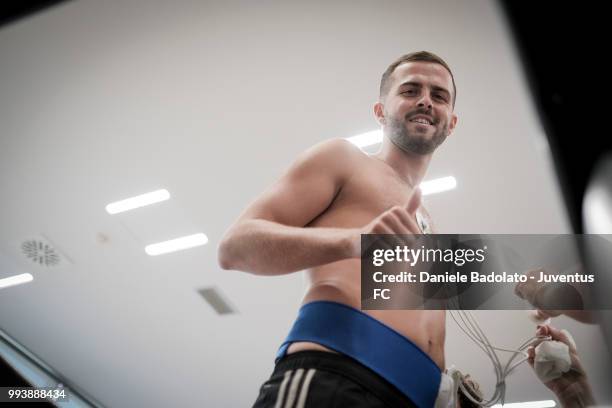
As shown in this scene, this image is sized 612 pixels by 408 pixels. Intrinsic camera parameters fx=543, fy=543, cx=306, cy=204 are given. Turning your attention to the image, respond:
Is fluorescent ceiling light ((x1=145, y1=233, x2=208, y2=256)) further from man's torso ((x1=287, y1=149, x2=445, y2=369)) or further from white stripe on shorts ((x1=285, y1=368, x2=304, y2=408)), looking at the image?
white stripe on shorts ((x1=285, y1=368, x2=304, y2=408))

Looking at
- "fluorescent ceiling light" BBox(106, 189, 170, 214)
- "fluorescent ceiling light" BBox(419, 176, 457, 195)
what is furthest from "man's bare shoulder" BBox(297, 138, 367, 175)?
"fluorescent ceiling light" BBox(106, 189, 170, 214)

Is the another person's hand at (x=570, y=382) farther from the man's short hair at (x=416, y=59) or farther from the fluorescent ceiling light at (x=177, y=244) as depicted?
the fluorescent ceiling light at (x=177, y=244)

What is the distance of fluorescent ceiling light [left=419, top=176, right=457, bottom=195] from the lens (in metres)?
3.15

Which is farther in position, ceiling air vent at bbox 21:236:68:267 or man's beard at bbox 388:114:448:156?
ceiling air vent at bbox 21:236:68:267

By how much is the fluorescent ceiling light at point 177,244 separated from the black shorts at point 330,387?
9.79 feet

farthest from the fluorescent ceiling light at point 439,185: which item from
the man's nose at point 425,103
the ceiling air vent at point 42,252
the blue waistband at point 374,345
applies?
the ceiling air vent at point 42,252

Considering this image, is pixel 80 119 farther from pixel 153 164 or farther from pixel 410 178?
pixel 410 178

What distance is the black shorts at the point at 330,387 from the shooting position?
719 millimetres

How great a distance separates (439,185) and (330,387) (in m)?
2.61

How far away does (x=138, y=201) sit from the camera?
3.48 m

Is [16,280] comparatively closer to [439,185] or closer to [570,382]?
[439,185]

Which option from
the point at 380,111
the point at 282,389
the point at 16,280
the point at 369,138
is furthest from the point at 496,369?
the point at 16,280

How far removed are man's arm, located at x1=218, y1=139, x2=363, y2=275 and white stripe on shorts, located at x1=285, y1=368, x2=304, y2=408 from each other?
140mm

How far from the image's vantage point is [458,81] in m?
2.67
